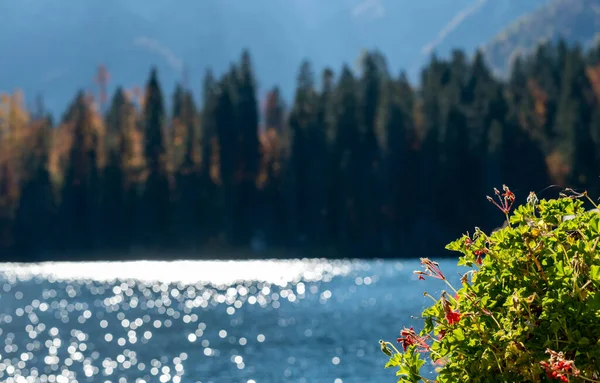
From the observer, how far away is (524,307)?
7656 mm

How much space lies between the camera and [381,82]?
14138 cm

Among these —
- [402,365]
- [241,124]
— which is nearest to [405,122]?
[241,124]

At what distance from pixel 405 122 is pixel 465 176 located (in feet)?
35.5

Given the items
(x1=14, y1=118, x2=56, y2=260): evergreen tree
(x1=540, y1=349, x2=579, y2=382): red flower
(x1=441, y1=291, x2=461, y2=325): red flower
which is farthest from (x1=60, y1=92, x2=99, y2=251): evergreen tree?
(x1=540, y1=349, x2=579, y2=382): red flower

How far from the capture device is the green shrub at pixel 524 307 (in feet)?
24.3

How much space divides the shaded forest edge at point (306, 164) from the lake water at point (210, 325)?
13607 mm

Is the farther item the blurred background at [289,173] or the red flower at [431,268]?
the blurred background at [289,173]

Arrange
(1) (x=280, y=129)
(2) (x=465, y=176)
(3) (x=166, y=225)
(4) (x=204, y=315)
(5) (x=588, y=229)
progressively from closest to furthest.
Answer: (5) (x=588, y=229)
(4) (x=204, y=315)
(2) (x=465, y=176)
(3) (x=166, y=225)
(1) (x=280, y=129)

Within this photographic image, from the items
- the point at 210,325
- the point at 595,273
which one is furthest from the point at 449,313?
the point at 210,325

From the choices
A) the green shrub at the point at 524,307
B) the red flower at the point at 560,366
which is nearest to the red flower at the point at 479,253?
the green shrub at the point at 524,307

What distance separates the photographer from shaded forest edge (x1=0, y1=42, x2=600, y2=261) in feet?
413

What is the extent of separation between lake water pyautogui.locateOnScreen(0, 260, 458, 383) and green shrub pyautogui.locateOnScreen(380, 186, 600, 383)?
3400mm

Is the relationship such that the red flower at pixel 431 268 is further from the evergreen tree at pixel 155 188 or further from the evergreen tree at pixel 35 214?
the evergreen tree at pixel 35 214

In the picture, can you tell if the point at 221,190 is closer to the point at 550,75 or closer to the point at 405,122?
the point at 405,122
